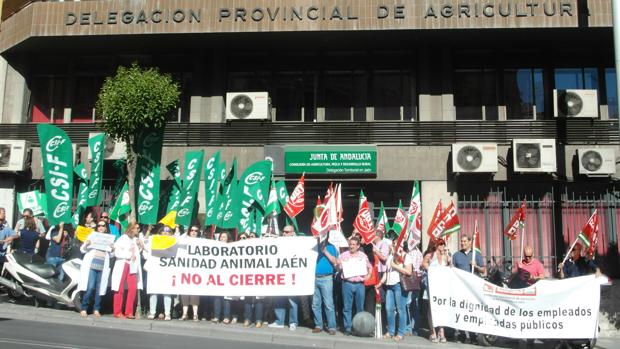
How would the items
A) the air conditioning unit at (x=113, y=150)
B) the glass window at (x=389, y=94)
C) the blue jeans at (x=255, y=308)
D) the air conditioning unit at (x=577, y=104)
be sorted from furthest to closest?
the glass window at (x=389, y=94) → the air conditioning unit at (x=113, y=150) → the air conditioning unit at (x=577, y=104) → the blue jeans at (x=255, y=308)

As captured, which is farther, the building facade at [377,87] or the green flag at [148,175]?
the building facade at [377,87]

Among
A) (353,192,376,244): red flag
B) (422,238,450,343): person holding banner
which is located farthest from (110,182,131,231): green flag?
(422,238,450,343): person holding banner

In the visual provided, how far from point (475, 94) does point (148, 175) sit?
917 cm

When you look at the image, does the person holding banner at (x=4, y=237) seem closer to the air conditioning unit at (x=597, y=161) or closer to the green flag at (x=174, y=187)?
the green flag at (x=174, y=187)

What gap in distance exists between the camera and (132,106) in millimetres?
12258

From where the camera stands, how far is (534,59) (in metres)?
15.9

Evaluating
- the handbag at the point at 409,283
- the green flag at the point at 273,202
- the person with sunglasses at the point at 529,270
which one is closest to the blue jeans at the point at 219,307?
the green flag at the point at 273,202

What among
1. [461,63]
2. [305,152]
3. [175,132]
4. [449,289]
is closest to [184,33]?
[175,132]

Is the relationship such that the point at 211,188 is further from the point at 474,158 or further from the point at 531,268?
the point at 531,268

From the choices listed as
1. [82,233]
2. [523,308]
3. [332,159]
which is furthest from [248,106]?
[523,308]

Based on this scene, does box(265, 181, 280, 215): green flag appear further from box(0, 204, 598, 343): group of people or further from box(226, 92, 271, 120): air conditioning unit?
box(226, 92, 271, 120): air conditioning unit

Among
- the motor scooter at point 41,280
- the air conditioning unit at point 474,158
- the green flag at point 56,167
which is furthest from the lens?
the air conditioning unit at point 474,158

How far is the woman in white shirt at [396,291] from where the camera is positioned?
984 centimetres

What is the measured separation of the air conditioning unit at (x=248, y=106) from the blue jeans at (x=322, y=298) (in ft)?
20.9
